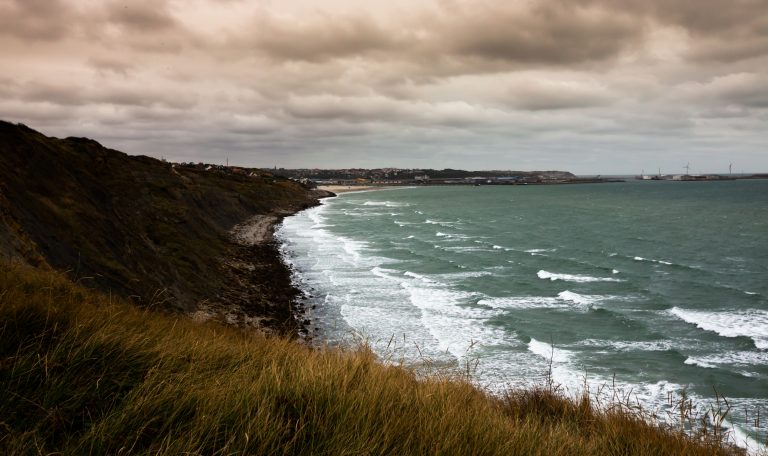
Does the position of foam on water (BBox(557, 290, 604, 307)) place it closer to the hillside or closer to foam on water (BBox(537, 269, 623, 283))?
foam on water (BBox(537, 269, 623, 283))

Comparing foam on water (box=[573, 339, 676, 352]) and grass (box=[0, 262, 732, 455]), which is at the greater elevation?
grass (box=[0, 262, 732, 455])

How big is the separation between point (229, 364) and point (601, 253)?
157 ft

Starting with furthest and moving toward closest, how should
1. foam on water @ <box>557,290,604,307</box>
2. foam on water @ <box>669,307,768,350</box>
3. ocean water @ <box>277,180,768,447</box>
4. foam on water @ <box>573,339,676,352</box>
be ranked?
foam on water @ <box>557,290,604,307</box> → foam on water @ <box>669,307,768,350</box> → foam on water @ <box>573,339,676,352</box> → ocean water @ <box>277,180,768,447</box>

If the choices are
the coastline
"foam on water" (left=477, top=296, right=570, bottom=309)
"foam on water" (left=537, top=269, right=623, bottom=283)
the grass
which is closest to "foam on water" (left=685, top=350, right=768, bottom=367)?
"foam on water" (left=477, top=296, right=570, bottom=309)

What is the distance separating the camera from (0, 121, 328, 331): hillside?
1762cm

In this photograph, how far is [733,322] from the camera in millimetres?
24141

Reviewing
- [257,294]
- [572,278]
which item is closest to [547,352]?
[572,278]

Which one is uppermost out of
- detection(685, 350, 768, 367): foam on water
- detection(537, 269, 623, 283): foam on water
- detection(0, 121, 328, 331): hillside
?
detection(0, 121, 328, 331): hillside

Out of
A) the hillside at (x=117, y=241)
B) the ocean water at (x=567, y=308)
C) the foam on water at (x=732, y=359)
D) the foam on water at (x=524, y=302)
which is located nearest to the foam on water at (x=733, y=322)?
the ocean water at (x=567, y=308)

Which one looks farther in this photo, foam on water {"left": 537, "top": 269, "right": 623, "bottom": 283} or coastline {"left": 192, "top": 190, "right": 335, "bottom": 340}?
foam on water {"left": 537, "top": 269, "right": 623, "bottom": 283}

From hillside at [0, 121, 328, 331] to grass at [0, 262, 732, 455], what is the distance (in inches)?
120

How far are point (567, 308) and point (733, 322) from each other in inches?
318

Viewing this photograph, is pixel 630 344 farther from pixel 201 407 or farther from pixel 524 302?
pixel 201 407

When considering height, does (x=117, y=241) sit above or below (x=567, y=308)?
above
